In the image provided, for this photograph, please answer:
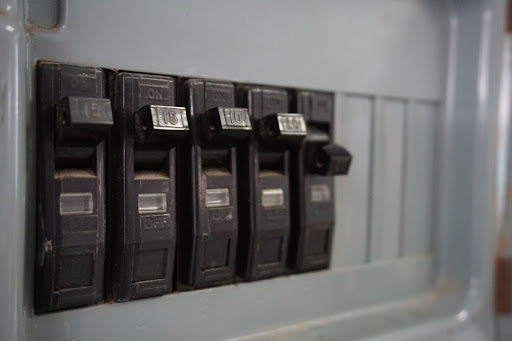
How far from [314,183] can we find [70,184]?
1.72 feet

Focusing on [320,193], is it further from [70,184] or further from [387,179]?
[70,184]

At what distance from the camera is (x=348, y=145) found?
1.21 metres

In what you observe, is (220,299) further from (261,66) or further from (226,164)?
(261,66)

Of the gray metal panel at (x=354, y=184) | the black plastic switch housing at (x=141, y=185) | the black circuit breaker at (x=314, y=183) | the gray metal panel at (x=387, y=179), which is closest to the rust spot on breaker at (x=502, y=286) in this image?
the gray metal panel at (x=387, y=179)

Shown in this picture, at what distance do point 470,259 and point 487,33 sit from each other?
624 millimetres

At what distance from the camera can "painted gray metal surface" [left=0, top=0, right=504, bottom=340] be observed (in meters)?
0.80

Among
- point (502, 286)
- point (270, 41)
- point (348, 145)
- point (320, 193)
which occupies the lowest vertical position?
point (502, 286)

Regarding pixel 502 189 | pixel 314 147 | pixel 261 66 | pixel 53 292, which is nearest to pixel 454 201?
pixel 502 189

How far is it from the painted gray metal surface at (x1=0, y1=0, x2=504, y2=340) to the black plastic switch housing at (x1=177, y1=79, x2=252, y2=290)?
1.8 inches

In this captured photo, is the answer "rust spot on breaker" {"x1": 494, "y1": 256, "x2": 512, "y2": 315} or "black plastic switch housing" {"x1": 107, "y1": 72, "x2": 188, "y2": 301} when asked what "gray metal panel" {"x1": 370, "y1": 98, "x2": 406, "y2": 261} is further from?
"black plastic switch housing" {"x1": 107, "y1": 72, "x2": 188, "y2": 301}

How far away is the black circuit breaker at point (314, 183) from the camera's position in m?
1.09

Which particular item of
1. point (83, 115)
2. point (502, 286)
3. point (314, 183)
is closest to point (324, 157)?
point (314, 183)

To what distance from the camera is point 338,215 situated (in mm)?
1208

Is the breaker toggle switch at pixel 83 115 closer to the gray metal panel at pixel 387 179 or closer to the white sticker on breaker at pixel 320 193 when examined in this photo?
the white sticker on breaker at pixel 320 193
